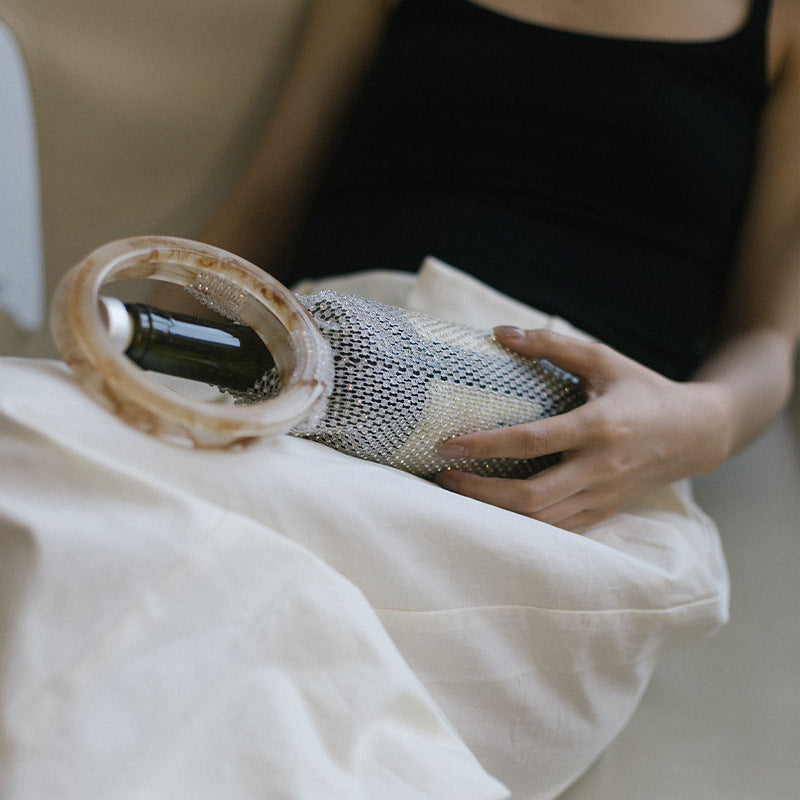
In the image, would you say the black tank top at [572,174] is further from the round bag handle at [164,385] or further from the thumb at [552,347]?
the round bag handle at [164,385]

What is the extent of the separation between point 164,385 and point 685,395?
379mm

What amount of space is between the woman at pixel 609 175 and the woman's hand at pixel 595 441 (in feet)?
0.31

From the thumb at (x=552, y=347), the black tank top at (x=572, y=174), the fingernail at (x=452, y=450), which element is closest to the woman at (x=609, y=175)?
the black tank top at (x=572, y=174)

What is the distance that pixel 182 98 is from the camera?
91 cm

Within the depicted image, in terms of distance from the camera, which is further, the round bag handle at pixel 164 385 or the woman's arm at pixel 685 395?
the woman's arm at pixel 685 395

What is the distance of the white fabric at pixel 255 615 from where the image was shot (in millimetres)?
267

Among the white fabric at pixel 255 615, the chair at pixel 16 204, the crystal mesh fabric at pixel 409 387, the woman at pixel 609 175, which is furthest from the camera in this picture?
the chair at pixel 16 204

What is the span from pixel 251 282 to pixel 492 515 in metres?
0.17

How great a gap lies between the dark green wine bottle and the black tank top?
306 millimetres

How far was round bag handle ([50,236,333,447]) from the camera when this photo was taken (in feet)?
0.99

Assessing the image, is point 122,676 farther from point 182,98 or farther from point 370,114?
point 182,98

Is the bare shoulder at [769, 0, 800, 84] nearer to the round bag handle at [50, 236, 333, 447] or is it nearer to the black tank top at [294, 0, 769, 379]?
the black tank top at [294, 0, 769, 379]

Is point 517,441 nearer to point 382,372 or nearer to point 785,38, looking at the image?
point 382,372

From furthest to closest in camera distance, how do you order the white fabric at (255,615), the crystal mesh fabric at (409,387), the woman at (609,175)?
the woman at (609,175), the crystal mesh fabric at (409,387), the white fabric at (255,615)
